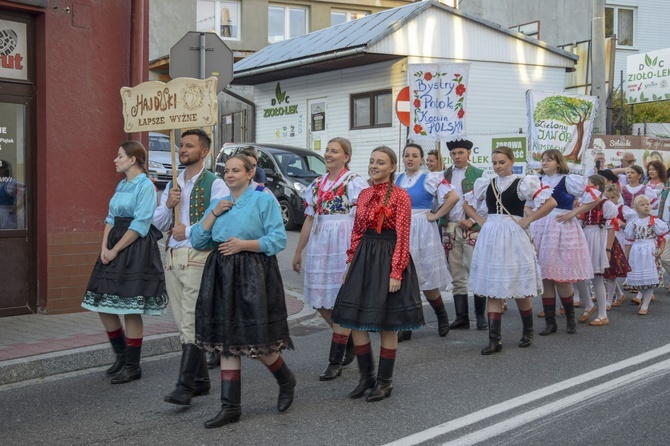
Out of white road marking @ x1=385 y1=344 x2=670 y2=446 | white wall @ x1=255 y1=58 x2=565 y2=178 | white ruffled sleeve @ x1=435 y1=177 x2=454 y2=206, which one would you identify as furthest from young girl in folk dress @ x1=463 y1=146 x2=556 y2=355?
white wall @ x1=255 y1=58 x2=565 y2=178

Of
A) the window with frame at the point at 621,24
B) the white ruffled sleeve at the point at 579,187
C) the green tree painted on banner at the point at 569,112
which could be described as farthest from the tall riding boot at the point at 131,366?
the window with frame at the point at 621,24

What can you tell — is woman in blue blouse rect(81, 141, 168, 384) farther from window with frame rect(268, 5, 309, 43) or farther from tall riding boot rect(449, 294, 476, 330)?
window with frame rect(268, 5, 309, 43)

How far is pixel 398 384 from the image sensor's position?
21.7 ft

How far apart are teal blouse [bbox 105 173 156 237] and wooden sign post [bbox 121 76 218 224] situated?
362mm

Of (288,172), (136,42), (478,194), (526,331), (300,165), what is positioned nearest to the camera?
(526,331)

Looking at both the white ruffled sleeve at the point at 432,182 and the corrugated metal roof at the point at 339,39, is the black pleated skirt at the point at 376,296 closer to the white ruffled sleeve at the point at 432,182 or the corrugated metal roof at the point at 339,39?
the white ruffled sleeve at the point at 432,182

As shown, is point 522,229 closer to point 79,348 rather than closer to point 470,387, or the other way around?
point 470,387

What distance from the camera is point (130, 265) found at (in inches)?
262

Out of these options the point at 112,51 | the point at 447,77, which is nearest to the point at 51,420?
the point at 112,51

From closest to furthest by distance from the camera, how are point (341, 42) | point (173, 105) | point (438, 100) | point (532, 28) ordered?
point (173, 105) → point (438, 100) → point (341, 42) → point (532, 28)

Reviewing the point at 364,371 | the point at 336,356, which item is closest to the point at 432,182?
the point at 336,356

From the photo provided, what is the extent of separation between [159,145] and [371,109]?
650 cm

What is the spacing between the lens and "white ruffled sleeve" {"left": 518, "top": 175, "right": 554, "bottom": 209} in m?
7.82

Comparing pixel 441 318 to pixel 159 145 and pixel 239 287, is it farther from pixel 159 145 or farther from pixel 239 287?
pixel 159 145
